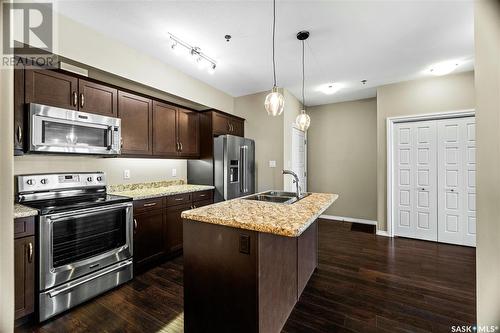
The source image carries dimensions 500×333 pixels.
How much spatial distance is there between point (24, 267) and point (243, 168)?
2917 millimetres

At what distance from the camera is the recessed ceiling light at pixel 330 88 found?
4005 mm

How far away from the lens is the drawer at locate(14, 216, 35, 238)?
1.64m

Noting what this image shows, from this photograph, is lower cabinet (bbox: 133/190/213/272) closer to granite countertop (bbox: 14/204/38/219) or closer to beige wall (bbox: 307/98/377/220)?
granite countertop (bbox: 14/204/38/219)

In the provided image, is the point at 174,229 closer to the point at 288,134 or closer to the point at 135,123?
the point at 135,123

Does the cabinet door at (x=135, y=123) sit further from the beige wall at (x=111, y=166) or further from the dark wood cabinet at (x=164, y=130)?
the beige wall at (x=111, y=166)

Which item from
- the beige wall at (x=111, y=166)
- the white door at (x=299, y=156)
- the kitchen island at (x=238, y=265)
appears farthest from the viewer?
the white door at (x=299, y=156)

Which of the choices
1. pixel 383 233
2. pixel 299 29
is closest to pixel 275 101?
pixel 299 29

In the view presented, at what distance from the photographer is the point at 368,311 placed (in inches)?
76.0

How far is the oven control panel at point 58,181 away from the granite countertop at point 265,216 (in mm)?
1686

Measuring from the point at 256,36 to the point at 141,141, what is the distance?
6.34ft

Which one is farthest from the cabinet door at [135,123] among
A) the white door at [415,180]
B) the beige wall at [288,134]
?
the white door at [415,180]

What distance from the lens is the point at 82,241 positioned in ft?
6.64

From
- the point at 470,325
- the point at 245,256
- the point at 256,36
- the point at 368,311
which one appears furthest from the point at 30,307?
the point at 470,325

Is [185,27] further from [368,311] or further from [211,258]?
[368,311]
